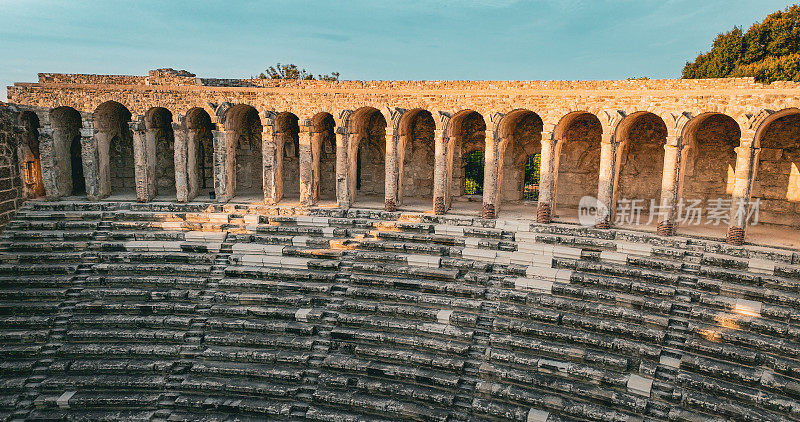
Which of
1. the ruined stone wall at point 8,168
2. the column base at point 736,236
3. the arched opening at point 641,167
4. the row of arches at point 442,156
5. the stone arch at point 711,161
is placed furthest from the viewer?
the arched opening at point 641,167

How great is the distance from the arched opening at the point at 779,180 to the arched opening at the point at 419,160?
11202 mm

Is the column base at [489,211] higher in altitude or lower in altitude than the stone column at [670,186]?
lower

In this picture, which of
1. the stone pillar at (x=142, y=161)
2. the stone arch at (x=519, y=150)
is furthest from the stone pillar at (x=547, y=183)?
the stone pillar at (x=142, y=161)

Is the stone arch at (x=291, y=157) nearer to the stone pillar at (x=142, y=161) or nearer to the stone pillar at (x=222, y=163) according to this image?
the stone pillar at (x=222, y=163)

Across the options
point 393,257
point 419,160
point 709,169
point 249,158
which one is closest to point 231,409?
point 393,257

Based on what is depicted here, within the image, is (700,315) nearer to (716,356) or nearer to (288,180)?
(716,356)

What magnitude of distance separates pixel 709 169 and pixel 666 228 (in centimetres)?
402

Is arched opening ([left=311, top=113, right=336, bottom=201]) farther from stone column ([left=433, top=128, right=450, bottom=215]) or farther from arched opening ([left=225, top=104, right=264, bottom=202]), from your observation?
stone column ([left=433, top=128, right=450, bottom=215])

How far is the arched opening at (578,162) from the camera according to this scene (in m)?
19.1

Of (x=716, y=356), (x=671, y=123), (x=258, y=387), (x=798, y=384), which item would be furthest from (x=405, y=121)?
(x=798, y=384)

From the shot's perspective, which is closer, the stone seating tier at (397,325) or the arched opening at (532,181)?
the stone seating tier at (397,325)

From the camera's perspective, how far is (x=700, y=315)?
11.7 meters

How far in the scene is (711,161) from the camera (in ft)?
57.4

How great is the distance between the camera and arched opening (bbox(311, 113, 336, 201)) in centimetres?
1902
